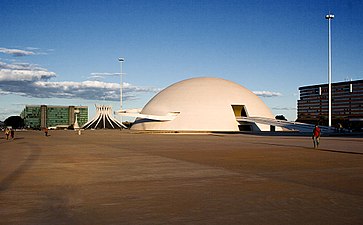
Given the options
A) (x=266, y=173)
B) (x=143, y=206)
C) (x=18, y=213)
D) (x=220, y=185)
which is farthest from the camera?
(x=266, y=173)

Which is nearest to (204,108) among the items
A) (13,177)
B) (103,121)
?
(103,121)

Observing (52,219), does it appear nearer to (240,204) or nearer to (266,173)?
(240,204)

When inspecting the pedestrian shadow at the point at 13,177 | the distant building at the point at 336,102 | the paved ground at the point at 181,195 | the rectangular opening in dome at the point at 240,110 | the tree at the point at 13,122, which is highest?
the distant building at the point at 336,102

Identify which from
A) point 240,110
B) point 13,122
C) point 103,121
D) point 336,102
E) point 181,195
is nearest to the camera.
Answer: point 181,195

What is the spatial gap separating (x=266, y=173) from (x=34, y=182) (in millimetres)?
6648

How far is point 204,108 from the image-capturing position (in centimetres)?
6719

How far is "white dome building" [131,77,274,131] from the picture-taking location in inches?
2606

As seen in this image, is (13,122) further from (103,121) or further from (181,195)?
(181,195)

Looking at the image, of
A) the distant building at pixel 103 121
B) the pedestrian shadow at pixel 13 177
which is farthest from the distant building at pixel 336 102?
the pedestrian shadow at pixel 13 177

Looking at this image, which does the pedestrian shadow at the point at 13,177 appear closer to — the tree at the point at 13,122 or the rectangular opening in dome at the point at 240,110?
the rectangular opening in dome at the point at 240,110

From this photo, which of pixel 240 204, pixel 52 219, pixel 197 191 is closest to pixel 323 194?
pixel 240 204

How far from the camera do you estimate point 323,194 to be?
830 cm

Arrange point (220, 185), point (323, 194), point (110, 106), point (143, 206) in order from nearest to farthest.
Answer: point (143, 206) → point (323, 194) → point (220, 185) → point (110, 106)

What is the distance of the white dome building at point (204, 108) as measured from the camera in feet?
217
